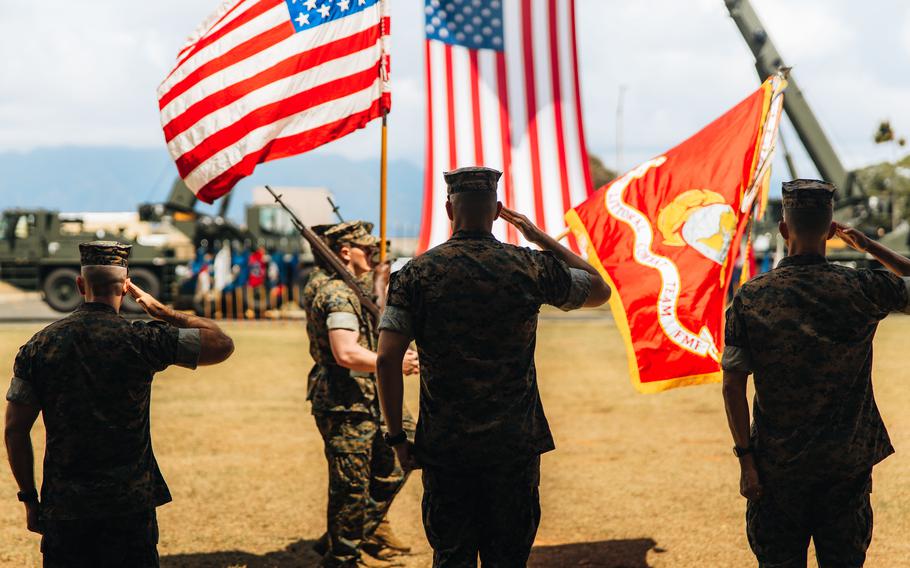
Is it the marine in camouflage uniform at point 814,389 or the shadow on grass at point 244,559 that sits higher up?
the marine in camouflage uniform at point 814,389

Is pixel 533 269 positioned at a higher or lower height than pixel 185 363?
higher

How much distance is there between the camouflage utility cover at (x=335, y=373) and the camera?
5012 millimetres

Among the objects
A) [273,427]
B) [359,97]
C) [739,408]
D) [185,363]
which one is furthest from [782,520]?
[273,427]

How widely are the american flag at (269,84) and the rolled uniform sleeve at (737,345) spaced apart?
2.69 meters

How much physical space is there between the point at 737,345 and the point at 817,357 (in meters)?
0.26

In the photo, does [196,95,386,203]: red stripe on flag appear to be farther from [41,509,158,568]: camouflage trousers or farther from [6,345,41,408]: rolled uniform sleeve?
[41,509,158,568]: camouflage trousers

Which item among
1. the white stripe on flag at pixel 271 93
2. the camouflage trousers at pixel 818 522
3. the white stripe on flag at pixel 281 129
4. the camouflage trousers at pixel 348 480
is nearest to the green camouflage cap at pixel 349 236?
the white stripe on flag at pixel 281 129

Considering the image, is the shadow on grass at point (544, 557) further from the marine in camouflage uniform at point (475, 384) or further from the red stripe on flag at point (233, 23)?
the red stripe on flag at point (233, 23)

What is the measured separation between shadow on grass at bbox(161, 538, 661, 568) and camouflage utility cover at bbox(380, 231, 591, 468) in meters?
2.16

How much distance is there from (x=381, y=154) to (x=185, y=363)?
2.07m

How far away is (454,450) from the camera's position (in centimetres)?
347

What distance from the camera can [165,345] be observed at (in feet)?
11.3

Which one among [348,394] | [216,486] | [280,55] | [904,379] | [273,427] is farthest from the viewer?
[904,379]

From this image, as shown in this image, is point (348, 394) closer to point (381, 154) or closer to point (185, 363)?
point (381, 154)
